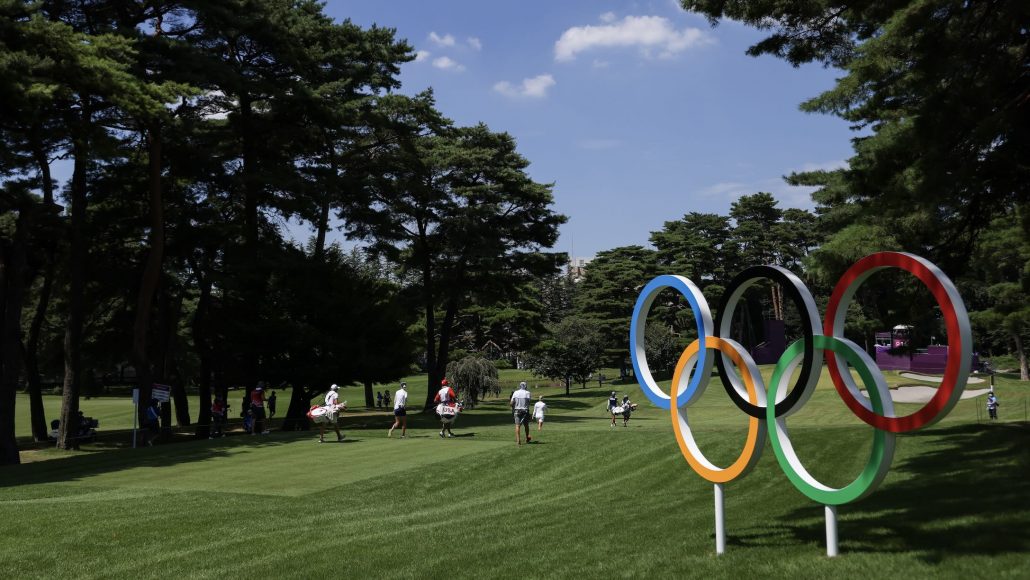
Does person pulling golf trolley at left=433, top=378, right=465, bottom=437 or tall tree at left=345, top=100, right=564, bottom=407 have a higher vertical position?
tall tree at left=345, top=100, right=564, bottom=407

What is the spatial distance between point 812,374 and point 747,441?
117 centimetres

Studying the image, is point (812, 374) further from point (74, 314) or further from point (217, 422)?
point (74, 314)

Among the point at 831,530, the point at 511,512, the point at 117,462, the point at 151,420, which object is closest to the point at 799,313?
the point at 831,530

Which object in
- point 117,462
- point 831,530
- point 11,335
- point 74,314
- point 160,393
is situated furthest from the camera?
point 74,314

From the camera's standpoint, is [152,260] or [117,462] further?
[152,260]

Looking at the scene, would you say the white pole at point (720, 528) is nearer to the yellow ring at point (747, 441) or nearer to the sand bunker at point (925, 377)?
the yellow ring at point (747, 441)

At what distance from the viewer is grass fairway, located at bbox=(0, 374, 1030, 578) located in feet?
26.5

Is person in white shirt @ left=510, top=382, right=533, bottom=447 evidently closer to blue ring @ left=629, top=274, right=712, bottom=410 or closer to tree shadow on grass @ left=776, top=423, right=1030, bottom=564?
tree shadow on grass @ left=776, top=423, right=1030, bottom=564

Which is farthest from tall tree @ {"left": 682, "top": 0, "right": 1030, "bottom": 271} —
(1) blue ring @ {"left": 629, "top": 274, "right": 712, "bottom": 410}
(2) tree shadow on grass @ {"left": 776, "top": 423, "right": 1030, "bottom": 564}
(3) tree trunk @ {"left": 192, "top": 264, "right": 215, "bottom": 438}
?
(3) tree trunk @ {"left": 192, "top": 264, "right": 215, "bottom": 438}

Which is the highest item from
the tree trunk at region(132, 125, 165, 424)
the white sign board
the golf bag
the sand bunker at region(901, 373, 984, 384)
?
the tree trunk at region(132, 125, 165, 424)

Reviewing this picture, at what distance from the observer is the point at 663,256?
262ft

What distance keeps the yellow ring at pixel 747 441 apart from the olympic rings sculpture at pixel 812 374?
12mm

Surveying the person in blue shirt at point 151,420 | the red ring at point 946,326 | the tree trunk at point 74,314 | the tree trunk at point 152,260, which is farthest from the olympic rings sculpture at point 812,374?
the tree trunk at point 74,314

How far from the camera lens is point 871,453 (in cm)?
775
